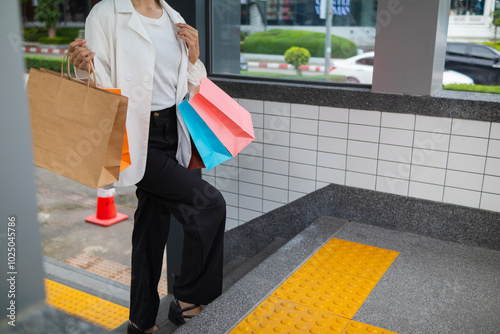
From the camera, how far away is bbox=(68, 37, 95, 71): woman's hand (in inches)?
76.9

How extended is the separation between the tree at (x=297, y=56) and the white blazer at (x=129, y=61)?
5.33 feet

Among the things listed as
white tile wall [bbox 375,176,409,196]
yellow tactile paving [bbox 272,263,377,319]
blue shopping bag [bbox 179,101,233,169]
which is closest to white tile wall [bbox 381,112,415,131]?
white tile wall [bbox 375,176,409,196]

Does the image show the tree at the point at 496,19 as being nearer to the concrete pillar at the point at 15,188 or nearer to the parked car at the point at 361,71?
the parked car at the point at 361,71

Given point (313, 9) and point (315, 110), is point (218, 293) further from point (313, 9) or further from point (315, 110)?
point (313, 9)

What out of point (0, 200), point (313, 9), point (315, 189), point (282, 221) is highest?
point (313, 9)

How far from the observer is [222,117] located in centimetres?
241

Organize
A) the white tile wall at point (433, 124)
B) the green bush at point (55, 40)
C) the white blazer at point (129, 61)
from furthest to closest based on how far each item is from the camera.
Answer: the green bush at point (55, 40), the white tile wall at point (433, 124), the white blazer at point (129, 61)

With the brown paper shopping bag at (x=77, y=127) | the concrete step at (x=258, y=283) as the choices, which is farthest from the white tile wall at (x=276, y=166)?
the brown paper shopping bag at (x=77, y=127)

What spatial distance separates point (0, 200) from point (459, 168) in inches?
111

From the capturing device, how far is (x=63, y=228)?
17.3 feet

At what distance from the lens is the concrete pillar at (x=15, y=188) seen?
2.10ft

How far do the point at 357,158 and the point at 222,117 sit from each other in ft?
4.06

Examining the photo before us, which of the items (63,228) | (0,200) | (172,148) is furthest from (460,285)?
(63,228)

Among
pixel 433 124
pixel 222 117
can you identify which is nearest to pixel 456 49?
pixel 433 124
